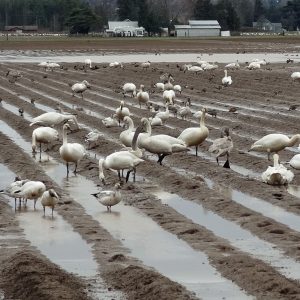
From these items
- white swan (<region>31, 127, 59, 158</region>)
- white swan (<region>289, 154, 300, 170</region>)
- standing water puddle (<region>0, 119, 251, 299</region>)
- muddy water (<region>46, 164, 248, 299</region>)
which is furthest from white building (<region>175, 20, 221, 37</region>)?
muddy water (<region>46, 164, 248, 299</region>)

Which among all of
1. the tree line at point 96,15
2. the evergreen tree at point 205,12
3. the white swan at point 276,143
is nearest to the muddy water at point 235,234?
the white swan at point 276,143

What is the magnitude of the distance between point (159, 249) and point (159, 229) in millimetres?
1221

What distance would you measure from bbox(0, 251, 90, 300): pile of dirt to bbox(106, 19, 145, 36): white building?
136267 millimetres

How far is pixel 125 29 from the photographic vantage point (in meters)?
150

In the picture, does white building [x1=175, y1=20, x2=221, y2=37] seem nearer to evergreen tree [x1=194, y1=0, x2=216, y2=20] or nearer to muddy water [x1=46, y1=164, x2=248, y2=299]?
evergreen tree [x1=194, y1=0, x2=216, y2=20]

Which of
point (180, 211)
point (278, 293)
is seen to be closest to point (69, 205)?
point (180, 211)

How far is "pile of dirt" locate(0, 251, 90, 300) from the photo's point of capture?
32.8 ft

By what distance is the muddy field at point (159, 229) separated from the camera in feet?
34.4

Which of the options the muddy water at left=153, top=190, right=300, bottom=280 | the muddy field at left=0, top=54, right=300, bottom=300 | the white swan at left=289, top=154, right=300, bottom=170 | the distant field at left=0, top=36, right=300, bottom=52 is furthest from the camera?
the distant field at left=0, top=36, right=300, bottom=52

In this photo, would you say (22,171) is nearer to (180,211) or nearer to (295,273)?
(180,211)

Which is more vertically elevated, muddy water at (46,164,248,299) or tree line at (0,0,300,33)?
muddy water at (46,164,248,299)

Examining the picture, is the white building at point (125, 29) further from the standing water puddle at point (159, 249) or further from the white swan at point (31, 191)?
the white swan at point (31, 191)

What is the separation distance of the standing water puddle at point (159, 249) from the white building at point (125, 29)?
433ft

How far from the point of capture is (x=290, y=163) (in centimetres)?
1798
